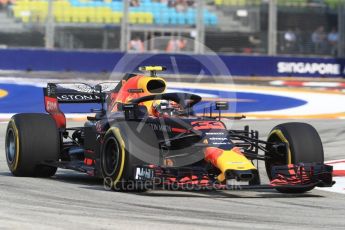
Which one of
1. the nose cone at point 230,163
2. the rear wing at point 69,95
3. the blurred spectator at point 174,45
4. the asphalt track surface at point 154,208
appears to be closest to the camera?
the asphalt track surface at point 154,208

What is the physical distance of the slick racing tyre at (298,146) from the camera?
A: 1008 centimetres

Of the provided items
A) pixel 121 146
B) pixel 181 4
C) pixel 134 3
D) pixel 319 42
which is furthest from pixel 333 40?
pixel 121 146

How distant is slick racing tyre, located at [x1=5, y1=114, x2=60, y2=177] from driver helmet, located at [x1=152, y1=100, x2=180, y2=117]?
4.31 ft

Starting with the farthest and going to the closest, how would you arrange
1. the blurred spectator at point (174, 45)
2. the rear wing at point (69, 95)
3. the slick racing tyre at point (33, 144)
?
the blurred spectator at point (174, 45)
the rear wing at point (69, 95)
the slick racing tyre at point (33, 144)

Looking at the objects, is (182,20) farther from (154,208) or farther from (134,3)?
(154,208)

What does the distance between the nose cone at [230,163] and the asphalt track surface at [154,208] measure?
29cm

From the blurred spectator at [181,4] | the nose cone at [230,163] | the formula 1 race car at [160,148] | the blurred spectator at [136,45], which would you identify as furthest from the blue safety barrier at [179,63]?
the nose cone at [230,163]

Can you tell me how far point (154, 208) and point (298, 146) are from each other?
2.27m

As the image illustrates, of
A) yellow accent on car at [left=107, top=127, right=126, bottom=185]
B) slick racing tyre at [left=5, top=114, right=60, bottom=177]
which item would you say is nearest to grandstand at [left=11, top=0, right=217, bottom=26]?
slick racing tyre at [left=5, top=114, right=60, bottom=177]

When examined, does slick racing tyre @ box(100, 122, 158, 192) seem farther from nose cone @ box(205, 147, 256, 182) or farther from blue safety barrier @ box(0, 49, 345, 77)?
blue safety barrier @ box(0, 49, 345, 77)

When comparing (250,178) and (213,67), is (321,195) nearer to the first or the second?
(250,178)

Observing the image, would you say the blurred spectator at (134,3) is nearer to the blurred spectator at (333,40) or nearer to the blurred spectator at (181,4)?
the blurred spectator at (181,4)

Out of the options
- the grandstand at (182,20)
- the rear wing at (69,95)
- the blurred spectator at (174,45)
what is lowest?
the rear wing at (69,95)

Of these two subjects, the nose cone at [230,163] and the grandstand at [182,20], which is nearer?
the nose cone at [230,163]
